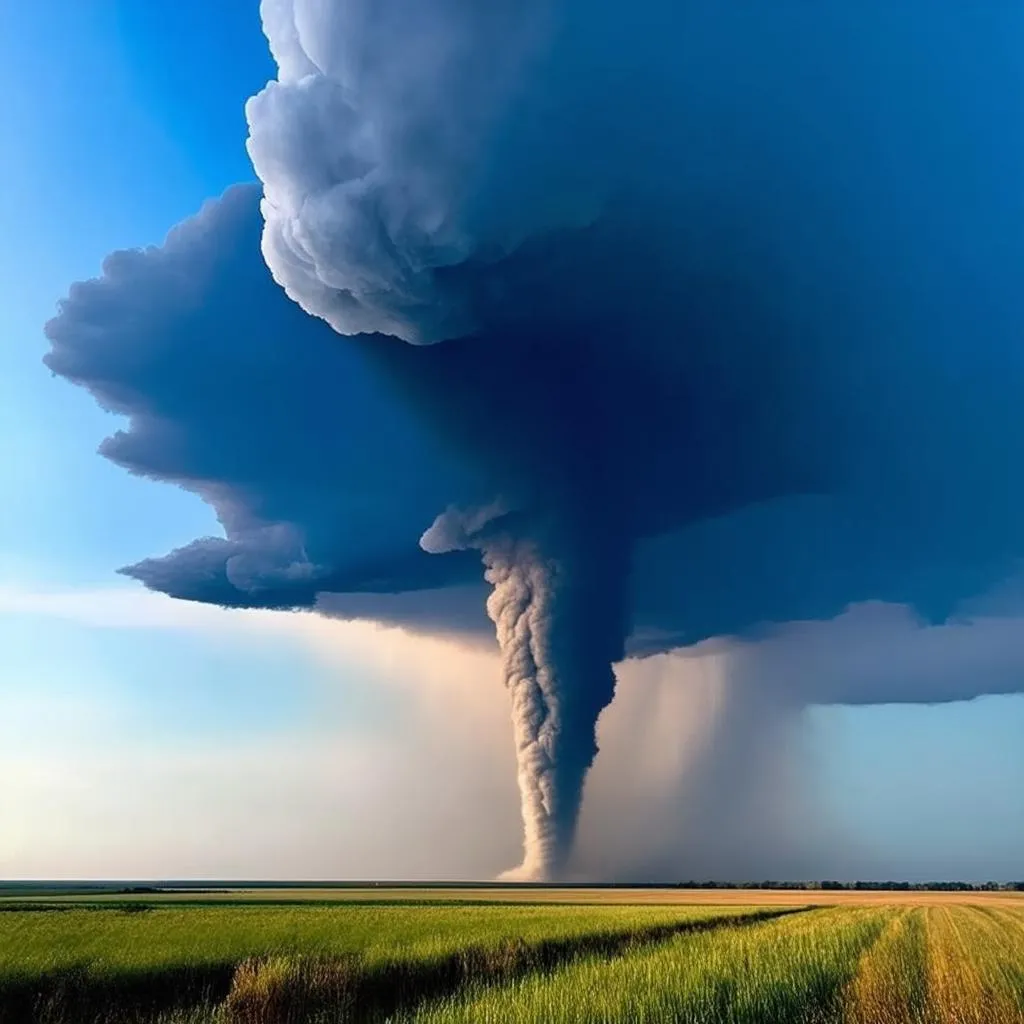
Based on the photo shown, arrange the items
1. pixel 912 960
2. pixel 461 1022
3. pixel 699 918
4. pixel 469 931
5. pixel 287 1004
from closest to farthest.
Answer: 1. pixel 461 1022
2. pixel 287 1004
3. pixel 912 960
4. pixel 469 931
5. pixel 699 918

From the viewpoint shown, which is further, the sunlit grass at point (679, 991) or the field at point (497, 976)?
the field at point (497, 976)

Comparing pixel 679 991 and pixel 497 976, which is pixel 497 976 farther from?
pixel 679 991

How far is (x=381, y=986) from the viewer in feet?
65.0

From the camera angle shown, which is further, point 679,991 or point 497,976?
point 497,976

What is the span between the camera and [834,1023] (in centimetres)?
1305

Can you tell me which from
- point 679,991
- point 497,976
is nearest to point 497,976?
point 497,976

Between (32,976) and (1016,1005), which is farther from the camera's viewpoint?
(32,976)

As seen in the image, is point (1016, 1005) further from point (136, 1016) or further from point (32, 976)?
point (32, 976)

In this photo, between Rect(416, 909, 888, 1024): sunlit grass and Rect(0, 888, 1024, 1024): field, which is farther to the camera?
Rect(0, 888, 1024, 1024): field

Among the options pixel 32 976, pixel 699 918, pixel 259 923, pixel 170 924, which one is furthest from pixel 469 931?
pixel 699 918

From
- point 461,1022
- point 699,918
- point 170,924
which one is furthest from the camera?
point 699,918

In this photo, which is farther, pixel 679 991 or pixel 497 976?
pixel 497 976

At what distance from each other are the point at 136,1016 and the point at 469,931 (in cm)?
1425

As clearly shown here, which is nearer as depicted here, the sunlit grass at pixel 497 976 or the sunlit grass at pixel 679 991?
the sunlit grass at pixel 679 991
